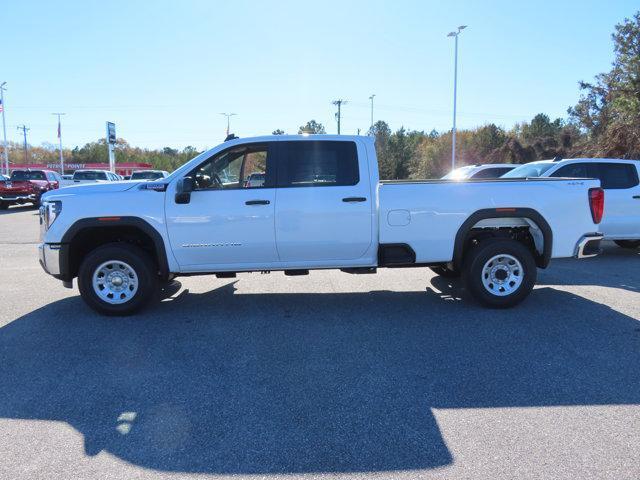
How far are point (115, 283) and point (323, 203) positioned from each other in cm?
267

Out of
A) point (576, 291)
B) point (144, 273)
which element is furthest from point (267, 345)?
point (576, 291)

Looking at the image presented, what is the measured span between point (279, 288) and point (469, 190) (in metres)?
3.10

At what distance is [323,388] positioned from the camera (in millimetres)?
4043

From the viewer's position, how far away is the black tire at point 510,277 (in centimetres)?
617

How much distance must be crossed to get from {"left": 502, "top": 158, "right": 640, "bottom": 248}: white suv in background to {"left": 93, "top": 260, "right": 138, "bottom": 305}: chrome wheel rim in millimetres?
7935

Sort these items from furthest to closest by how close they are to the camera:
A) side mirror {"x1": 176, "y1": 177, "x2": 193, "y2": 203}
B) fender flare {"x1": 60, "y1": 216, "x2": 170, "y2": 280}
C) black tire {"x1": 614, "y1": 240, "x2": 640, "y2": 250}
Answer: black tire {"x1": 614, "y1": 240, "x2": 640, "y2": 250}, fender flare {"x1": 60, "y1": 216, "x2": 170, "y2": 280}, side mirror {"x1": 176, "y1": 177, "x2": 193, "y2": 203}

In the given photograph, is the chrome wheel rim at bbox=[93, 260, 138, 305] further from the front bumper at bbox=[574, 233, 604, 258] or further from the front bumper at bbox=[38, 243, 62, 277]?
the front bumper at bbox=[574, 233, 604, 258]

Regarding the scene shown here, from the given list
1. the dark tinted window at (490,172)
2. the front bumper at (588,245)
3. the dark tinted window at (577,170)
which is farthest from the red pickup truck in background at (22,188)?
the front bumper at (588,245)

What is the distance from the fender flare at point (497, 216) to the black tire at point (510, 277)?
0.21 meters

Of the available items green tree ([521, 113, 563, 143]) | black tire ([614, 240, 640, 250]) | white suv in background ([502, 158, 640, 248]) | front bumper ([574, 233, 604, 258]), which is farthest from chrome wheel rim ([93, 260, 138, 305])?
green tree ([521, 113, 563, 143])

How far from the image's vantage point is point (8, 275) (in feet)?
28.1

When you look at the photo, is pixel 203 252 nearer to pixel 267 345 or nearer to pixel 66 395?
pixel 267 345

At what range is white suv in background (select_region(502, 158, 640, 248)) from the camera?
979 centimetres

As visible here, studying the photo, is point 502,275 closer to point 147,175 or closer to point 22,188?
point 22,188
